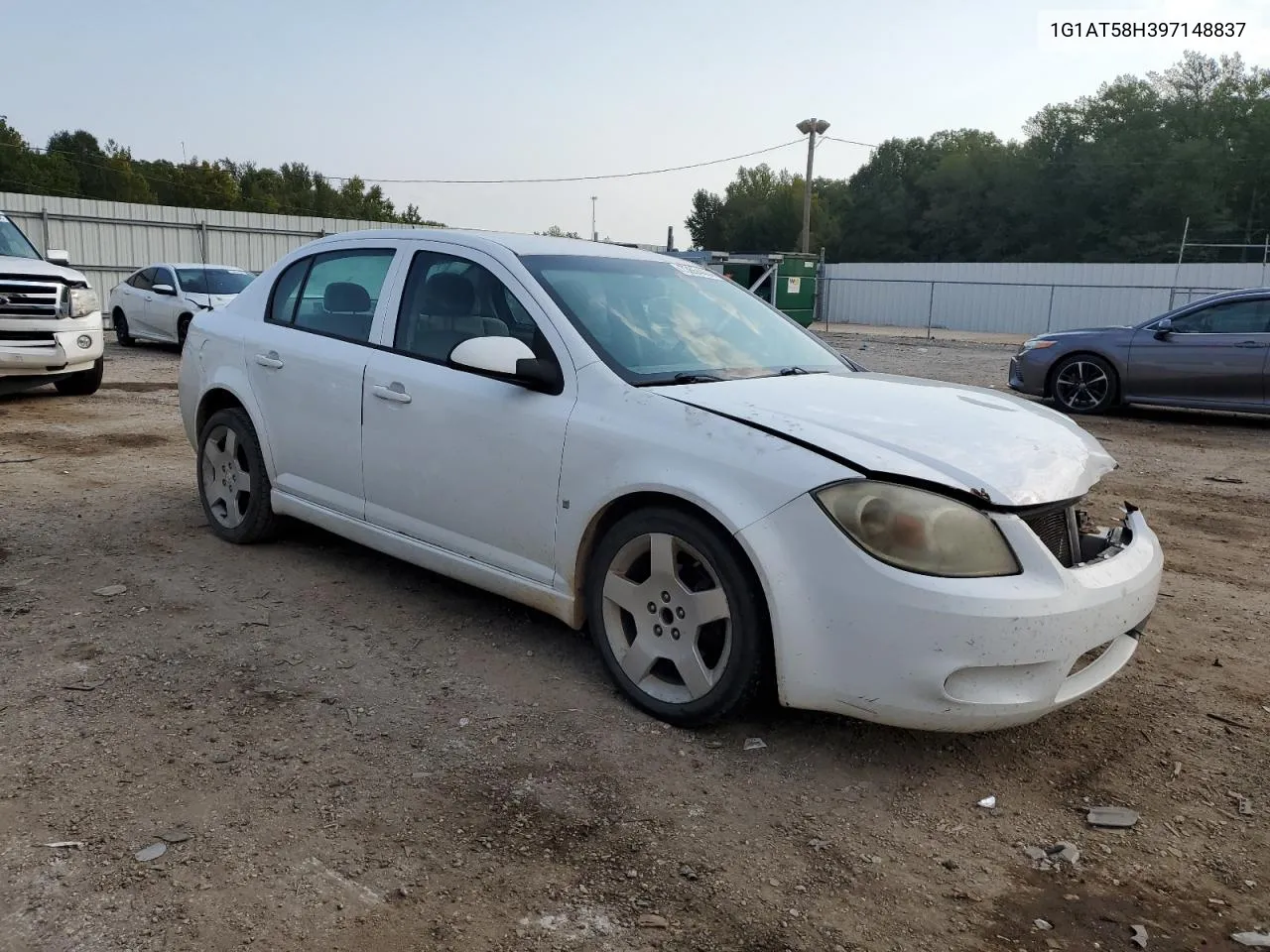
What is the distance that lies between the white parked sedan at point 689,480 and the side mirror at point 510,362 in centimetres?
1

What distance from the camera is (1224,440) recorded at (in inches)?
412

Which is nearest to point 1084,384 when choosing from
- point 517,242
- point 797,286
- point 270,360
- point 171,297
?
point 517,242

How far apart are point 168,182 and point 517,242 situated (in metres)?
70.0

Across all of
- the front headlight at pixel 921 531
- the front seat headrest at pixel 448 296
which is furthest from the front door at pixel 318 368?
the front headlight at pixel 921 531

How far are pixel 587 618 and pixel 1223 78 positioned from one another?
66247 millimetres

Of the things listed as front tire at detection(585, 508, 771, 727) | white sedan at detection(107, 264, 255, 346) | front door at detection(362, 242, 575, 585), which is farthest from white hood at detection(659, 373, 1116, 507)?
white sedan at detection(107, 264, 255, 346)

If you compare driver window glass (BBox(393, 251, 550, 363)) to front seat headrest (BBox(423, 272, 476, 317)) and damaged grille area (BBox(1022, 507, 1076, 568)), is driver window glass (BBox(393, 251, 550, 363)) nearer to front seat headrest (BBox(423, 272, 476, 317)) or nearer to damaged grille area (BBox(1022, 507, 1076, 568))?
front seat headrest (BBox(423, 272, 476, 317))

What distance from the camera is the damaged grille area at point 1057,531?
10.6 ft

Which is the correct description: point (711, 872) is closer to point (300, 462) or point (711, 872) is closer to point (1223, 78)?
point (300, 462)

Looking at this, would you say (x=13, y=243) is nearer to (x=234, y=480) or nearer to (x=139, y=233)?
(x=234, y=480)

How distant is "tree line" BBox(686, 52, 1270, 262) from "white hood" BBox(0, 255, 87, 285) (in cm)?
4913

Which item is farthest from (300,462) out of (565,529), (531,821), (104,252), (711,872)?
(104,252)

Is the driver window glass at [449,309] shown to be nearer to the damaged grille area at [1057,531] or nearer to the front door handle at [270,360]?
the front door handle at [270,360]

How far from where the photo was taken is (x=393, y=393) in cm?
442
